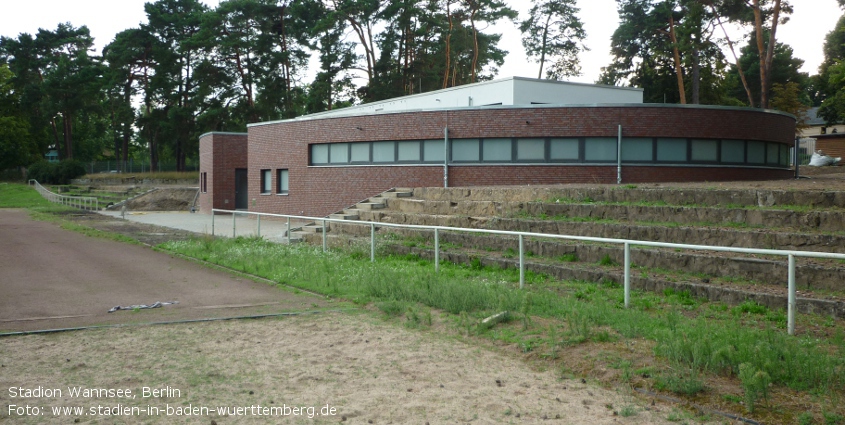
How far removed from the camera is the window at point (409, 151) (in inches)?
1038

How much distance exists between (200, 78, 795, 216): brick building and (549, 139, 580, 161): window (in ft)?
0.11

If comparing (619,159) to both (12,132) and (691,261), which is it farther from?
(12,132)

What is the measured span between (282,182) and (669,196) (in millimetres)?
21498

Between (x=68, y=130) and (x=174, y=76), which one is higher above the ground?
(x=174, y=76)

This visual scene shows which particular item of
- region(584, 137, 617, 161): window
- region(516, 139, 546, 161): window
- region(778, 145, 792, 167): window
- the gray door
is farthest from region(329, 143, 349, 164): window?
region(778, 145, 792, 167): window

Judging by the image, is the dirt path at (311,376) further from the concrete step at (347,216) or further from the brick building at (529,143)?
the brick building at (529,143)

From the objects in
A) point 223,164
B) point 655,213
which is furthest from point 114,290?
point 223,164

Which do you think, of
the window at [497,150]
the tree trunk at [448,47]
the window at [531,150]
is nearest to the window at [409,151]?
the window at [497,150]

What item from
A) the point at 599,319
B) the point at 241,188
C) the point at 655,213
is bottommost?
the point at 599,319

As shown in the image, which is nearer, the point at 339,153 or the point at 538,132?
the point at 538,132

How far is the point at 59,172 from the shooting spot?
209ft

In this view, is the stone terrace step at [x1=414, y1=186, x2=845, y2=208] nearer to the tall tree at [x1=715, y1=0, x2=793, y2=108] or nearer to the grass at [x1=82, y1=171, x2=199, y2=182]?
the tall tree at [x1=715, y1=0, x2=793, y2=108]

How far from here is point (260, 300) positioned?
A: 1055 cm

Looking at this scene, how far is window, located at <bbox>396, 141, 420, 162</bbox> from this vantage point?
1038 inches
